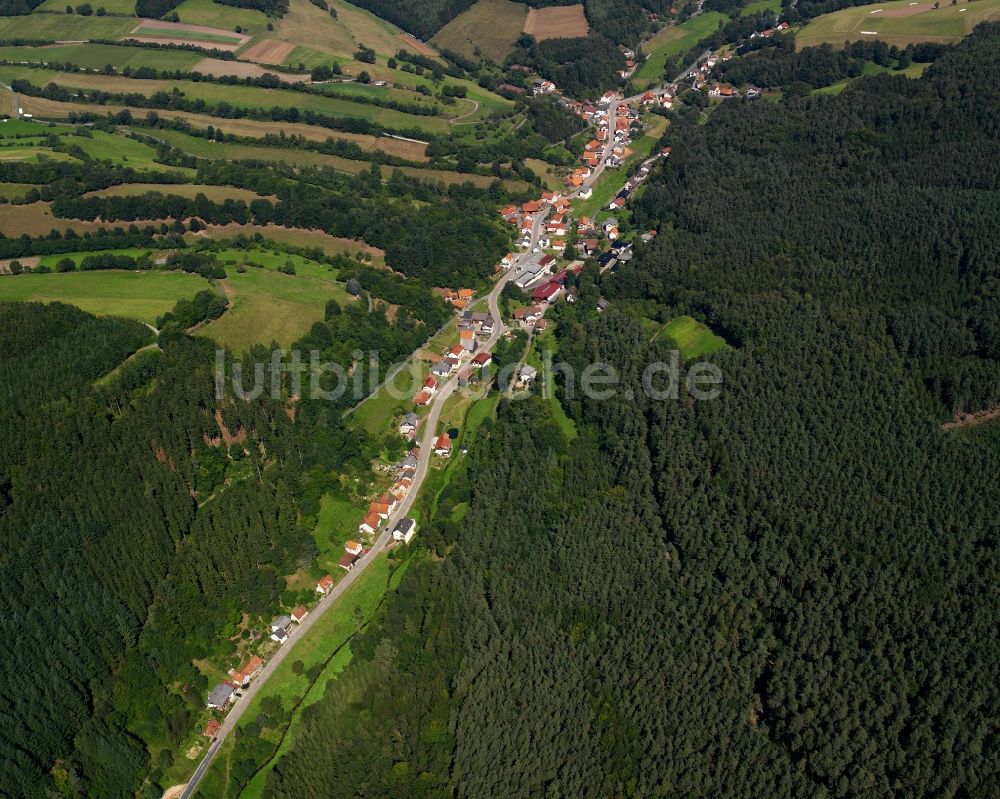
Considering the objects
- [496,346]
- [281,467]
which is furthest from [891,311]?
[281,467]

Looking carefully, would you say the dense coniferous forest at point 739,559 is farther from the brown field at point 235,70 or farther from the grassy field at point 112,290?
the brown field at point 235,70

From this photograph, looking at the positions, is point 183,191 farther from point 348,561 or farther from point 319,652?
point 319,652

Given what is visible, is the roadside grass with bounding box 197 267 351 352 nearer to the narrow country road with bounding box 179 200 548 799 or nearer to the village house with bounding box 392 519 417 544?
the narrow country road with bounding box 179 200 548 799

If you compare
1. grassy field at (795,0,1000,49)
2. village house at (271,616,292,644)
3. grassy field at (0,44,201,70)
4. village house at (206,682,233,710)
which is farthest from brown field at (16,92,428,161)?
village house at (206,682,233,710)

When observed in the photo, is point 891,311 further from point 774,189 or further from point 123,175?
point 123,175

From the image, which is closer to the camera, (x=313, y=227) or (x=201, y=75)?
(x=313, y=227)

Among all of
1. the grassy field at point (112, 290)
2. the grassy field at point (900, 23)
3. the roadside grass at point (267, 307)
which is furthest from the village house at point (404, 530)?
the grassy field at point (900, 23)
